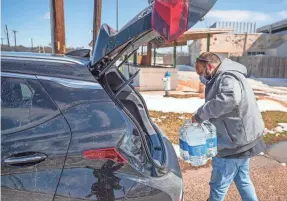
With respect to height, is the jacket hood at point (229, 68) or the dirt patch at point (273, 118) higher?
the jacket hood at point (229, 68)

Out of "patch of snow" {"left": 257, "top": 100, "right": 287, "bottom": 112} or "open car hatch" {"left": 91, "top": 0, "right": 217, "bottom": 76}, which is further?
"patch of snow" {"left": 257, "top": 100, "right": 287, "bottom": 112}

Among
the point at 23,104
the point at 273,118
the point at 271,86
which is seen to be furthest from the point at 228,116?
the point at 271,86

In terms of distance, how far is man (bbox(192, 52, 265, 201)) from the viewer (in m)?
2.53

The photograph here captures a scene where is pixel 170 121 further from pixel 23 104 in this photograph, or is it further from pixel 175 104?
pixel 23 104

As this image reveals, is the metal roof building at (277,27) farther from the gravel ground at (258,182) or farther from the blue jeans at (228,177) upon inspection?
the blue jeans at (228,177)

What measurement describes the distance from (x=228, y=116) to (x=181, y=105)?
7.24m

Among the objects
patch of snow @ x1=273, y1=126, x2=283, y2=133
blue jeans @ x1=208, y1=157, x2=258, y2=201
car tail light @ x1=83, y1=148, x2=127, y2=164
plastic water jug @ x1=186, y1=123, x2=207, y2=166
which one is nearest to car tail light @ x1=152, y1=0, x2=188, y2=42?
car tail light @ x1=83, y1=148, x2=127, y2=164

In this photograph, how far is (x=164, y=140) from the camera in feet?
8.25

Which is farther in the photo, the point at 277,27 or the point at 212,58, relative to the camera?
the point at 277,27

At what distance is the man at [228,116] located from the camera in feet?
8.30

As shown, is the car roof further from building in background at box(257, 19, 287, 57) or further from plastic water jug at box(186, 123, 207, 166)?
building in background at box(257, 19, 287, 57)

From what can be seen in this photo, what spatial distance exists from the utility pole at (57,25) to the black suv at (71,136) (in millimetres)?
4745

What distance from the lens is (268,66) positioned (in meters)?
26.9

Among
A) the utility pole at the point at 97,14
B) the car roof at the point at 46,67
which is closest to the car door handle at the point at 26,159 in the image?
the car roof at the point at 46,67
